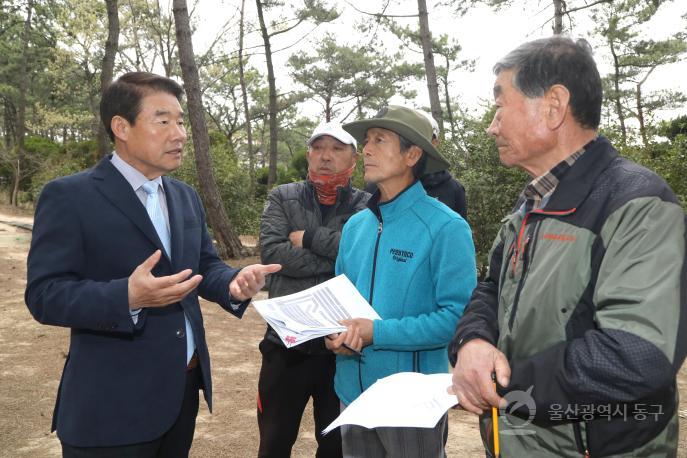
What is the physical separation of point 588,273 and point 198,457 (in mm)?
3555

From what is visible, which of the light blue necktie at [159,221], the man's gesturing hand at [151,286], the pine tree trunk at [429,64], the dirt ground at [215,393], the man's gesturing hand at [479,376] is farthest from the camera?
the pine tree trunk at [429,64]

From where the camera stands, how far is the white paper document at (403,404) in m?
1.67

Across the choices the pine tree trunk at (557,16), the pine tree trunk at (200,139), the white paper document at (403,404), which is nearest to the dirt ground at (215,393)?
the white paper document at (403,404)

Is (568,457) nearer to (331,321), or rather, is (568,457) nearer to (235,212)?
(331,321)

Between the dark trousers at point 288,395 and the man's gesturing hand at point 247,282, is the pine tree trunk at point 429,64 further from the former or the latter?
the man's gesturing hand at point 247,282

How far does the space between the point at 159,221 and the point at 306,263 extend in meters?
1.12

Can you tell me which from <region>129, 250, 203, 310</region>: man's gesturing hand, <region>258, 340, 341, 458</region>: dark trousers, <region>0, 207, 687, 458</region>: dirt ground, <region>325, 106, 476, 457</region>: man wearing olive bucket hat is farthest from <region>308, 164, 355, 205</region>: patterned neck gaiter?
<region>0, 207, 687, 458</region>: dirt ground

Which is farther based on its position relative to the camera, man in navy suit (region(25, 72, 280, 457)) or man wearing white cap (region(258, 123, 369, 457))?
man wearing white cap (region(258, 123, 369, 457))

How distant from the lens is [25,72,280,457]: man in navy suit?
83.3 inches

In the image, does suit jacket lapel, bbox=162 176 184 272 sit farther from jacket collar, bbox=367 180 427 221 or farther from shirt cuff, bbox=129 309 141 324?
jacket collar, bbox=367 180 427 221

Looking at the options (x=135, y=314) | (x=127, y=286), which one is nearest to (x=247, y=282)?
(x=135, y=314)

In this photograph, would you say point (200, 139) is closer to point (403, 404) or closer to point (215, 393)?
point (215, 393)

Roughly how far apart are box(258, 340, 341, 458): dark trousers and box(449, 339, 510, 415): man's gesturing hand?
5.21ft

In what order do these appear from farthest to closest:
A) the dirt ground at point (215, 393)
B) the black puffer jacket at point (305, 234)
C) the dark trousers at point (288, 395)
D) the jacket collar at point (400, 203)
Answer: the dirt ground at point (215, 393) → the black puffer jacket at point (305, 234) → the dark trousers at point (288, 395) → the jacket collar at point (400, 203)
